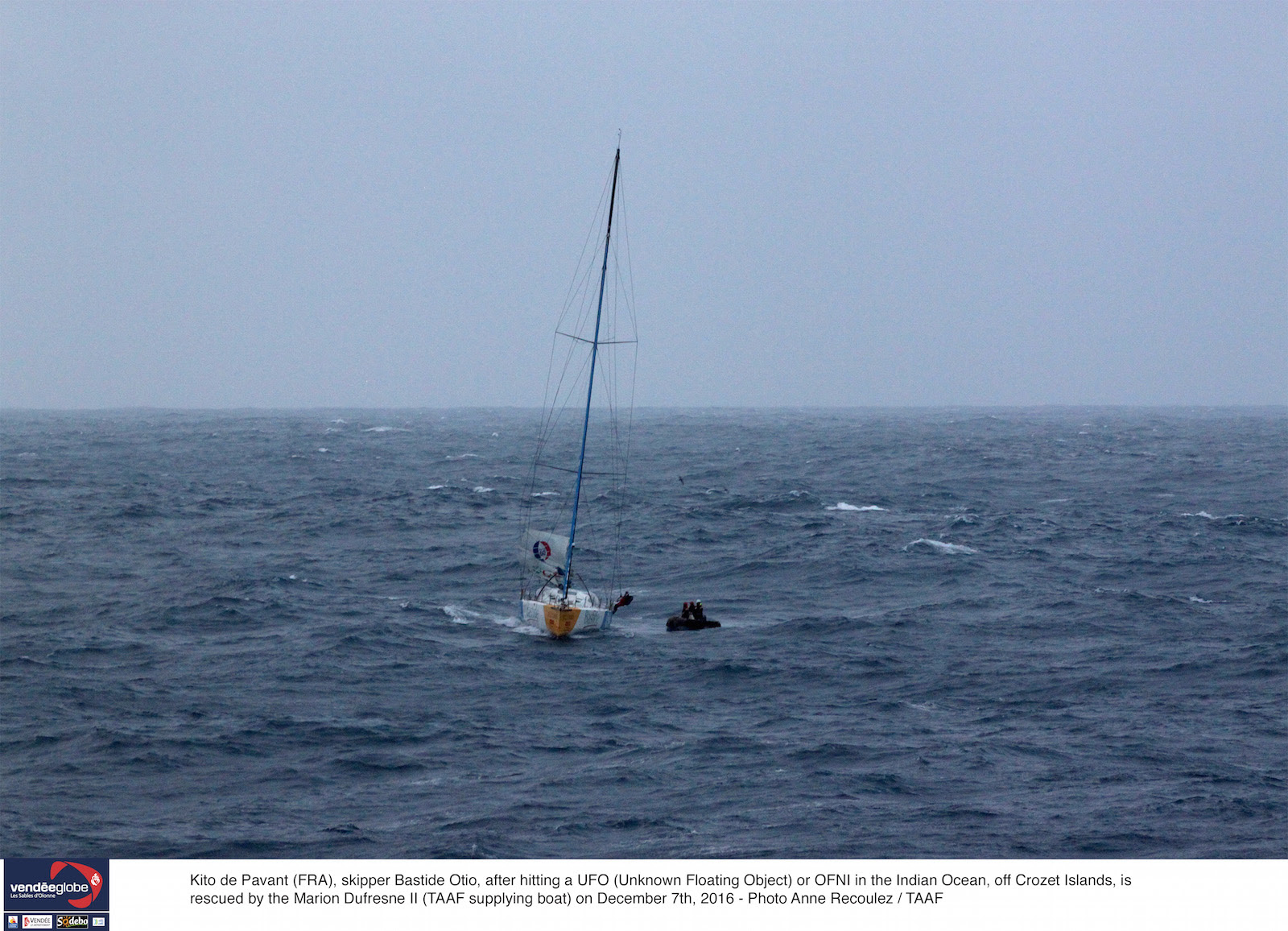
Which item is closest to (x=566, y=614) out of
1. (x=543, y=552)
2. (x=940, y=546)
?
(x=543, y=552)

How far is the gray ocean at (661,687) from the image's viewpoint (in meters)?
23.6

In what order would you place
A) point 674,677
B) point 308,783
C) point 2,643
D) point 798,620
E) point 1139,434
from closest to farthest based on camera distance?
A: point 308,783 < point 674,677 < point 2,643 < point 798,620 < point 1139,434

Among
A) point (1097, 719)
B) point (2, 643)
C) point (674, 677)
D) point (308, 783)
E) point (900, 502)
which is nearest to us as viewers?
point (308, 783)

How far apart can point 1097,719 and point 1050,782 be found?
225 inches

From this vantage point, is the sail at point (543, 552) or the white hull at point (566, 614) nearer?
the white hull at point (566, 614)

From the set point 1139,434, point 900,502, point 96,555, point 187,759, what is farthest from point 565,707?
point 1139,434

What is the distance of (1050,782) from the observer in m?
26.1

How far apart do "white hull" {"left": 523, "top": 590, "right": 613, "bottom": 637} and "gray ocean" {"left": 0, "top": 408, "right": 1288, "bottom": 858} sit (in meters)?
0.68

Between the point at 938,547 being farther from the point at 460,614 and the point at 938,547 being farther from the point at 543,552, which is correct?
the point at 460,614

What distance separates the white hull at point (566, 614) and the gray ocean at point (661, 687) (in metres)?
0.68

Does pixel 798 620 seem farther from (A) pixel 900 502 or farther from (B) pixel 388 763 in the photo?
(A) pixel 900 502
